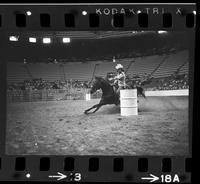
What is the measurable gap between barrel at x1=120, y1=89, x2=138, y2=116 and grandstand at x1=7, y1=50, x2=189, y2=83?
0.15 metres

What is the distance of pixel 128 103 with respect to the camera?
3.78m

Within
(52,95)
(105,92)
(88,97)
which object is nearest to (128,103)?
(105,92)

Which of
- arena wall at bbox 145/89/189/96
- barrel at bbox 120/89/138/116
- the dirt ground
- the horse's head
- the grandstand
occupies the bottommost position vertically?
the dirt ground

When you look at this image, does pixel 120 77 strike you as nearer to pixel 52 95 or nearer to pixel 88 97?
pixel 88 97

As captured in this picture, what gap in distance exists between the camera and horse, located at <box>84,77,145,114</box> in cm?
378

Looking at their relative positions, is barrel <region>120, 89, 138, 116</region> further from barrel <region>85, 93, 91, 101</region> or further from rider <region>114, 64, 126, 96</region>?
barrel <region>85, 93, 91, 101</region>

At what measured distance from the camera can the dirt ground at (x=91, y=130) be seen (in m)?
3.74

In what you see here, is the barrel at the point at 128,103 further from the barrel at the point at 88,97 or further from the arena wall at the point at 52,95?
the barrel at the point at 88,97

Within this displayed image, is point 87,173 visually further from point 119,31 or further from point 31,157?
point 119,31

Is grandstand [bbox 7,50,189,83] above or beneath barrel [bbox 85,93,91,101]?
above

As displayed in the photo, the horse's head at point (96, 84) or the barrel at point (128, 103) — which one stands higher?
the horse's head at point (96, 84)

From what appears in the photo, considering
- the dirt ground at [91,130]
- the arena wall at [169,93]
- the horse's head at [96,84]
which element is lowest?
the dirt ground at [91,130]

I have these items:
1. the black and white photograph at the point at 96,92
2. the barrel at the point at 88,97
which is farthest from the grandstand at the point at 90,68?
the barrel at the point at 88,97

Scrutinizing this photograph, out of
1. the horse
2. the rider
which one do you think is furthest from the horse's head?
the rider
